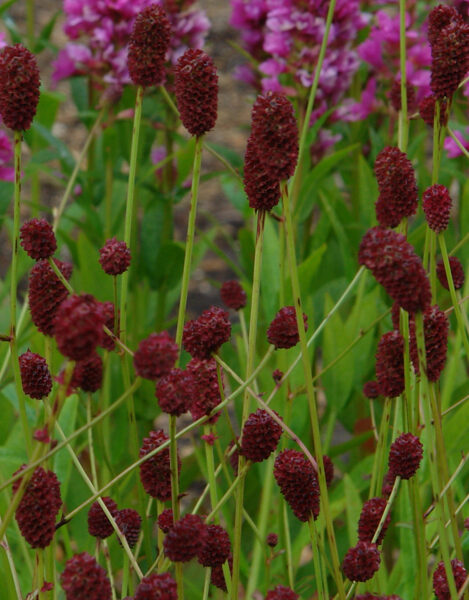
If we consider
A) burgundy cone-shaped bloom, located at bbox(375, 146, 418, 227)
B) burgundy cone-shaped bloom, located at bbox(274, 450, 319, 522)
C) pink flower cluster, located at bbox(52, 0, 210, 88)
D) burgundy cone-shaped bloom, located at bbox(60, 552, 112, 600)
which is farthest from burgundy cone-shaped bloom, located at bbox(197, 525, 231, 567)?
pink flower cluster, located at bbox(52, 0, 210, 88)

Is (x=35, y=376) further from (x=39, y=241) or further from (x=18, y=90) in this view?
(x=18, y=90)

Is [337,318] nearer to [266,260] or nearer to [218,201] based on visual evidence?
[266,260]

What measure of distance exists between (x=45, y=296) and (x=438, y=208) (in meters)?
0.29

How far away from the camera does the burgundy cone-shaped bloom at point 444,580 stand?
577mm

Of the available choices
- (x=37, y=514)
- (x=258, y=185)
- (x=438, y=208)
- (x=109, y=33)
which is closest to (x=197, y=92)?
(x=258, y=185)

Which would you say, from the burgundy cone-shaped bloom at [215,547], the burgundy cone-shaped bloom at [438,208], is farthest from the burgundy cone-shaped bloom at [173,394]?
the burgundy cone-shaped bloom at [438,208]

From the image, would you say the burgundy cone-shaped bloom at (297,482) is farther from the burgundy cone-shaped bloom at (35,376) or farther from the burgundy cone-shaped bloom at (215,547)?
the burgundy cone-shaped bloom at (35,376)

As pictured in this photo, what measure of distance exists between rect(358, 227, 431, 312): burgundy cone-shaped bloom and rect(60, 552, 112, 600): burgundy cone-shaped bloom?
0.68 feet

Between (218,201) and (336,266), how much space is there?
4.76ft

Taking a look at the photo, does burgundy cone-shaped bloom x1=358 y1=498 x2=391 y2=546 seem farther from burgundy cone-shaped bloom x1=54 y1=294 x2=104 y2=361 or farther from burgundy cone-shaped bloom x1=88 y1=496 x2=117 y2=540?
burgundy cone-shaped bloom x1=54 y1=294 x2=104 y2=361

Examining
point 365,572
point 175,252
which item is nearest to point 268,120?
point 365,572

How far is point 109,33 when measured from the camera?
1.40m

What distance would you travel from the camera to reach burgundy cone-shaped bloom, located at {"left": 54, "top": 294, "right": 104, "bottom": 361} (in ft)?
1.33

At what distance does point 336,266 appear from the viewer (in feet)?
5.09
